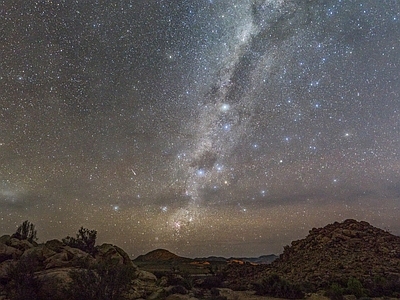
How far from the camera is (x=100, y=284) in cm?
1497

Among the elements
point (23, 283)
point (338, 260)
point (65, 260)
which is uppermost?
point (65, 260)

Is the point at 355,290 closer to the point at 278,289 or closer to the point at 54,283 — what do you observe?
the point at 278,289

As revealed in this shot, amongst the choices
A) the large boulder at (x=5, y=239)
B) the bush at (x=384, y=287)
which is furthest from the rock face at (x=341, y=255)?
the large boulder at (x=5, y=239)

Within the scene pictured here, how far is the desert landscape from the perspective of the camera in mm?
16203

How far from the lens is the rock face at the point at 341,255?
26.4 metres

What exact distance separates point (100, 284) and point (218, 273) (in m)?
21.5

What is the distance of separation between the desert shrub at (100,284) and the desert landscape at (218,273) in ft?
0.14

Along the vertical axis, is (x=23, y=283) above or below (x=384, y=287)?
above

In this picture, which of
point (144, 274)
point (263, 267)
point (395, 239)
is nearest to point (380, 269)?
point (395, 239)

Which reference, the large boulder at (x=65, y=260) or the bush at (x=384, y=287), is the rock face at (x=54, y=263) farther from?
the bush at (x=384, y=287)

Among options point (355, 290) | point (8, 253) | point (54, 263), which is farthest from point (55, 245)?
point (355, 290)

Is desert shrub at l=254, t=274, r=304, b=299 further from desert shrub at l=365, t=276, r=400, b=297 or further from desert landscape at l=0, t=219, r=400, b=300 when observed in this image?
desert shrub at l=365, t=276, r=400, b=297

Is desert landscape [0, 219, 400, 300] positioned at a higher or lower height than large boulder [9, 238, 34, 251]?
lower

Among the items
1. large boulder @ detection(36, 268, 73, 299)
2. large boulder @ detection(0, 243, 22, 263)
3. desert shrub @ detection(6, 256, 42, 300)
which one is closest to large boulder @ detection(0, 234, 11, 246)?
large boulder @ detection(0, 243, 22, 263)
